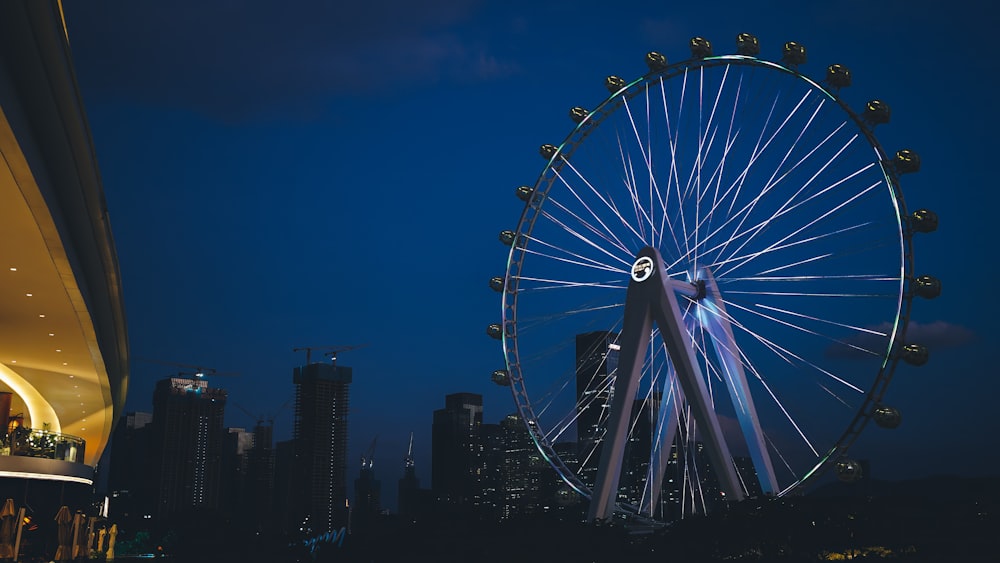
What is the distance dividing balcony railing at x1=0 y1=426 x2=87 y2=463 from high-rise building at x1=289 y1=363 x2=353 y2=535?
101 m

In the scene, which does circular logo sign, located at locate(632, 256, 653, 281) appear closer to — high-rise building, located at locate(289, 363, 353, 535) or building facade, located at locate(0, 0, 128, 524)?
building facade, located at locate(0, 0, 128, 524)

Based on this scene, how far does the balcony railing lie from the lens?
765 inches

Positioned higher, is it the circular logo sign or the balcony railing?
the circular logo sign

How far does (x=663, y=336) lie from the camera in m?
23.9

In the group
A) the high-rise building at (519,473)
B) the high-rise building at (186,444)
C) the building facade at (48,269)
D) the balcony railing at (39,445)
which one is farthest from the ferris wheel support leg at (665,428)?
the high-rise building at (186,444)

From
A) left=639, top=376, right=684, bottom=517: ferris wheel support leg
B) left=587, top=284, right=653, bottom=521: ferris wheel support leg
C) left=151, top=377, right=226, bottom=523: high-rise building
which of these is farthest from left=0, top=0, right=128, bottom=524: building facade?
left=151, top=377, right=226, bottom=523: high-rise building

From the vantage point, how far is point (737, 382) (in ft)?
77.3

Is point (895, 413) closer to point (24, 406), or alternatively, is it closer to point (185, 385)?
point (24, 406)

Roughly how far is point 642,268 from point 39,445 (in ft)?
49.7

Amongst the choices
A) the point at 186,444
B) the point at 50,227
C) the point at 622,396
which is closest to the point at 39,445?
the point at 50,227

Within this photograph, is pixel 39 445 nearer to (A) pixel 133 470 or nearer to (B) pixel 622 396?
(B) pixel 622 396

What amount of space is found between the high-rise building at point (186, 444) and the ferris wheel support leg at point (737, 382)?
101918 millimetres

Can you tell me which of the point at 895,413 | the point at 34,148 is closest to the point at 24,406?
the point at 34,148

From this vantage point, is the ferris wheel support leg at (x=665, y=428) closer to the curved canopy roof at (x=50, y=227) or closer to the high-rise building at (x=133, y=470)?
the curved canopy roof at (x=50, y=227)
